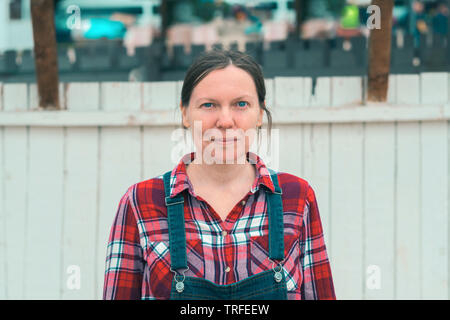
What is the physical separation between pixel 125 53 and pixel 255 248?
117 inches

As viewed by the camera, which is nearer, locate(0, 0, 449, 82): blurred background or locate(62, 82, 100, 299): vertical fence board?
locate(62, 82, 100, 299): vertical fence board

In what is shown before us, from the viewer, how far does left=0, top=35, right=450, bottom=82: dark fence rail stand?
371 cm

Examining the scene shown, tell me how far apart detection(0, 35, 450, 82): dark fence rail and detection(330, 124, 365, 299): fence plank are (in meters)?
0.82

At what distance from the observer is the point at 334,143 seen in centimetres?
315

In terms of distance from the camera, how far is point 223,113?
1.47m

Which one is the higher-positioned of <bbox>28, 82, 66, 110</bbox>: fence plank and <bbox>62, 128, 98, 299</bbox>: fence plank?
<bbox>28, 82, 66, 110</bbox>: fence plank

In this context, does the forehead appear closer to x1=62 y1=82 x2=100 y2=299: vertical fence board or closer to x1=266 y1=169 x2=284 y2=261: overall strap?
x1=266 y1=169 x2=284 y2=261: overall strap

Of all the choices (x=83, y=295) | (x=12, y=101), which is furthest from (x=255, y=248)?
(x=12, y=101)

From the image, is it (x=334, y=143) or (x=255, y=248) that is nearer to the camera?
(x=255, y=248)

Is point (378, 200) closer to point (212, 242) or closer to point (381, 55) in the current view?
point (381, 55)

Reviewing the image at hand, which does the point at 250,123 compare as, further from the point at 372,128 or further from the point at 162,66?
the point at 162,66

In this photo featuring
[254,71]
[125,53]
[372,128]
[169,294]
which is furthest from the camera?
[125,53]

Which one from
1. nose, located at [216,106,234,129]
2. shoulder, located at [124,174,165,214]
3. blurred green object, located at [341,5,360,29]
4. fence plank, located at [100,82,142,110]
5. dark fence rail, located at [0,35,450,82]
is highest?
blurred green object, located at [341,5,360,29]

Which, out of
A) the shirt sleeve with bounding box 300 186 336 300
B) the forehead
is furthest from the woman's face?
the shirt sleeve with bounding box 300 186 336 300
